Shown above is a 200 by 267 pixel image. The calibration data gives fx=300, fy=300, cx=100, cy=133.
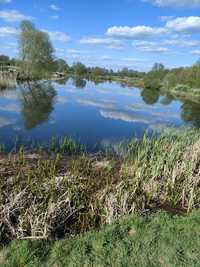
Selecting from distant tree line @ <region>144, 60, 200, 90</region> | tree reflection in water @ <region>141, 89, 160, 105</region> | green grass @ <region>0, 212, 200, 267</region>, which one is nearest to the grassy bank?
green grass @ <region>0, 212, 200, 267</region>

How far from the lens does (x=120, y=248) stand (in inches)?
172

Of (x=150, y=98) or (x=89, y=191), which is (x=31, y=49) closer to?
(x=150, y=98)

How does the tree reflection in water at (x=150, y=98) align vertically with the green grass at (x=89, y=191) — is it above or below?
below

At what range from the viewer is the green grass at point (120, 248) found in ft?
13.4

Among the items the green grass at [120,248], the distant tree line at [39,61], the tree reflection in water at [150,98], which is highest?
the distant tree line at [39,61]

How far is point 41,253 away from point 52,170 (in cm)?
330

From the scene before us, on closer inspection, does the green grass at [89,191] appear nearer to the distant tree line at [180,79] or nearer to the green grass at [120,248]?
the green grass at [120,248]

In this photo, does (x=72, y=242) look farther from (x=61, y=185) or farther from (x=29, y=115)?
(x=29, y=115)

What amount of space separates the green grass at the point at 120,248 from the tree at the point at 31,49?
48.5 metres

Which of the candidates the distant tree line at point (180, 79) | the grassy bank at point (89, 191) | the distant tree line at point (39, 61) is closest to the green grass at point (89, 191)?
the grassy bank at point (89, 191)

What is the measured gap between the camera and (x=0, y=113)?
64.4 ft

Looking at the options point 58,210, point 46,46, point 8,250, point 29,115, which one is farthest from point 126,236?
point 46,46

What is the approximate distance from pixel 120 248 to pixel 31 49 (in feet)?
168

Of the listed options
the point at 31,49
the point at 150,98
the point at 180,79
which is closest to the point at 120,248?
the point at 150,98
